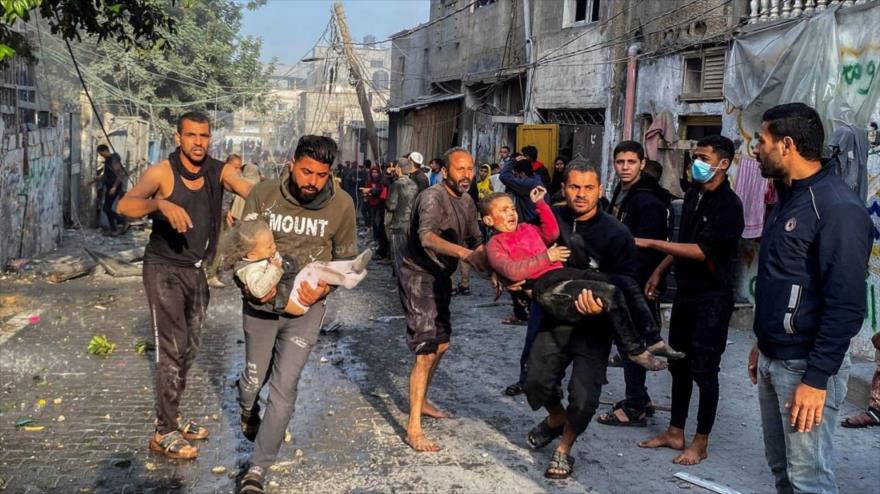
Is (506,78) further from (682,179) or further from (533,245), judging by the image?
(533,245)

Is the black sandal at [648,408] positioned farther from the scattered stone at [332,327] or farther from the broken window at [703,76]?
the broken window at [703,76]

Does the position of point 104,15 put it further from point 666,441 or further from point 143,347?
point 666,441

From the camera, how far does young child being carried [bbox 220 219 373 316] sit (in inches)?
171

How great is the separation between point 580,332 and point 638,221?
4.08 ft

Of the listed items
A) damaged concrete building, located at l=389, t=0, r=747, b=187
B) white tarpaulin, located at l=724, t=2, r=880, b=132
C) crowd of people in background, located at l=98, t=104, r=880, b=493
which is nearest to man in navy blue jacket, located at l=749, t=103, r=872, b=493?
crowd of people in background, located at l=98, t=104, r=880, b=493

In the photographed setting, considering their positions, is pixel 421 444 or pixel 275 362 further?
pixel 421 444

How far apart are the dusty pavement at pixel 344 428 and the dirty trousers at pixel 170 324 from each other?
339 millimetres

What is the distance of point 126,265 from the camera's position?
42.1 feet

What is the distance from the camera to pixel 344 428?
577cm

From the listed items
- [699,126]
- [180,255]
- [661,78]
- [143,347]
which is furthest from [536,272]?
[661,78]

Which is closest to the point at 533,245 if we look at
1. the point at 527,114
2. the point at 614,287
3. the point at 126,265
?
the point at 614,287

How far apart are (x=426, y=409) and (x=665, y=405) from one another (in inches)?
77.4

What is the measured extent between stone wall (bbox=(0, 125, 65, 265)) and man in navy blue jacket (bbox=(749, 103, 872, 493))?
11971mm

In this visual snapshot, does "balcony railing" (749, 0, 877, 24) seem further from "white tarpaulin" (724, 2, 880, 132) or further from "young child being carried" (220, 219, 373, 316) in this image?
"young child being carried" (220, 219, 373, 316)
